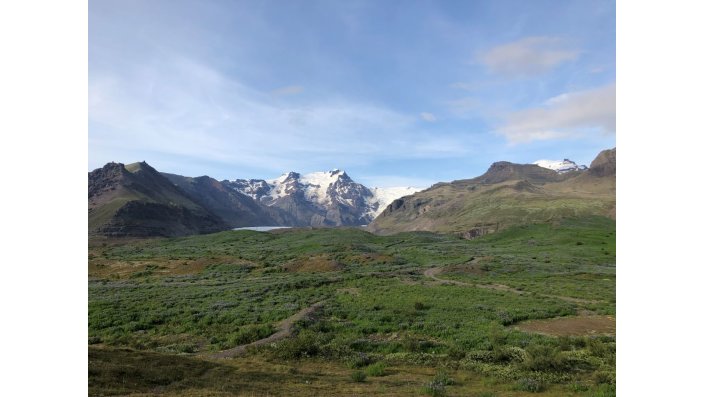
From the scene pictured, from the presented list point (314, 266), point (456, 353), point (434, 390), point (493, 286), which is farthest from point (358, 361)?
point (314, 266)

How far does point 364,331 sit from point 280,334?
5.71m

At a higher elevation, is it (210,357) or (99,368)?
(99,368)

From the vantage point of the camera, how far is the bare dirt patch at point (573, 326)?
25206 millimetres

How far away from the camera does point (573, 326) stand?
1070 inches

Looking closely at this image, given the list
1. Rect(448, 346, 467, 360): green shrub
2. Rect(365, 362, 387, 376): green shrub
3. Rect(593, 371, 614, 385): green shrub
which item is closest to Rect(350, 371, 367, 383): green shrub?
Rect(365, 362, 387, 376): green shrub

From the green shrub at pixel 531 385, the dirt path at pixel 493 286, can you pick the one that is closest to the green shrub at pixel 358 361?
the green shrub at pixel 531 385

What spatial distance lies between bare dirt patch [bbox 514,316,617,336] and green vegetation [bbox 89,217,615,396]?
76 centimetres

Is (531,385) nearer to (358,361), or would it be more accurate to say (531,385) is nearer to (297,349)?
(358,361)

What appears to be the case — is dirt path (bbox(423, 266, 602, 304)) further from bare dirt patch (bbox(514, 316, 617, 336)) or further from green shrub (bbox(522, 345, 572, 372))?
green shrub (bbox(522, 345, 572, 372))
